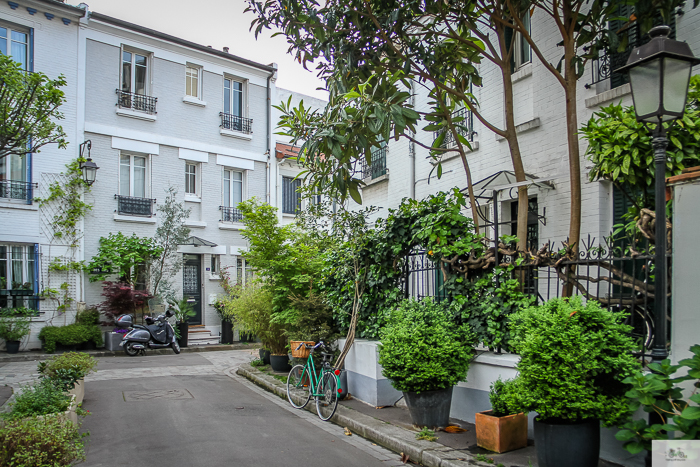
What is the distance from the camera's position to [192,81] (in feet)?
63.6

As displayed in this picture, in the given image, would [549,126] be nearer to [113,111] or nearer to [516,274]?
[516,274]

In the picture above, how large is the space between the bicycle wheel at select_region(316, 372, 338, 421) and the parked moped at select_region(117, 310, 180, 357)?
30.4ft

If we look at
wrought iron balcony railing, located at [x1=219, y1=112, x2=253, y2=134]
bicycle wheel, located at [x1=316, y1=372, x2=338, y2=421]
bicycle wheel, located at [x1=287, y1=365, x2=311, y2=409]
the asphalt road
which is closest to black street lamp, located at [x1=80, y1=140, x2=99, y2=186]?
wrought iron balcony railing, located at [x1=219, y1=112, x2=253, y2=134]

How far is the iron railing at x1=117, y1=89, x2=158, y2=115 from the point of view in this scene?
17.5m

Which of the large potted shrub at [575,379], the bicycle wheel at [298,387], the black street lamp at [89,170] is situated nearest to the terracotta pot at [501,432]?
the large potted shrub at [575,379]

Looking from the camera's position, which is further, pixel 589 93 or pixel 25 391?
pixel 589 93

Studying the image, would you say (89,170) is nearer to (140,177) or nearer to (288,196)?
(140,177)

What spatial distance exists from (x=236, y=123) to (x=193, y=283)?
6.20m

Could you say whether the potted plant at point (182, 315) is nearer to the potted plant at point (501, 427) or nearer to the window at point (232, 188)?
the window at point (232, 188)

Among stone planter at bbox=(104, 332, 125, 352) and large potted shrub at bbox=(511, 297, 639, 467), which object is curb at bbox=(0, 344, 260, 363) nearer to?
stone planter at bbox=(104, 332, 125, 352)

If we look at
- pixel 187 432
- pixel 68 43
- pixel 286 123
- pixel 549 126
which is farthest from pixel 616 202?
pixel 68 43

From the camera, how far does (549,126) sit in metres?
8.61

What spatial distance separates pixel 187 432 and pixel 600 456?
15.6 ft

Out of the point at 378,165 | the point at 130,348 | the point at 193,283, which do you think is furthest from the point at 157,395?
the point at 193,283
